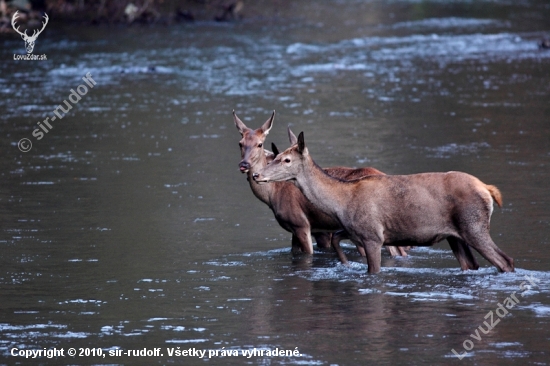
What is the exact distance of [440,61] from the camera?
30359 millimetres

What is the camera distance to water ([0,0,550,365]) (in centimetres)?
929

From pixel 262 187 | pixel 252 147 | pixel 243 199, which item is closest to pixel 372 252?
pixel 262 187

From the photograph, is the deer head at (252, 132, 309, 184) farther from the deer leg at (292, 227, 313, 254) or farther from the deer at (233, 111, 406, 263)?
the deer leg at (292, 227, 313, 254)

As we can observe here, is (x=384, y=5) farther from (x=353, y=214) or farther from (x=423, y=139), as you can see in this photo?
(x=353, y=214)

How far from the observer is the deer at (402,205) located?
10.8 meters

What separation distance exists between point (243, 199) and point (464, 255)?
4896 millimetres

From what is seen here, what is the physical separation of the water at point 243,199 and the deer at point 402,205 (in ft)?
1.47

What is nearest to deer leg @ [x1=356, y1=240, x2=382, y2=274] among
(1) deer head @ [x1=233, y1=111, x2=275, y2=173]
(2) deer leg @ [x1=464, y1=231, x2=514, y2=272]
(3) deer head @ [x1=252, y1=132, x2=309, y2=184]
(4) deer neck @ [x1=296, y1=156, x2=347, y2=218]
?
(4) deer neck @ [x1=296, y1=156, x2=347, y2=218]

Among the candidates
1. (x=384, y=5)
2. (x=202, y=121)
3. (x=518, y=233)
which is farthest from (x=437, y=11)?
(x=518, y=233)

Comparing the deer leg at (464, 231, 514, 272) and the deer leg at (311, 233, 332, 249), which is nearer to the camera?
the deer leg at (464, 231, 514, 272)

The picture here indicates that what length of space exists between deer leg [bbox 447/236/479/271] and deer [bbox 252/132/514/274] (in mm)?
11

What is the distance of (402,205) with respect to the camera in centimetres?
1100

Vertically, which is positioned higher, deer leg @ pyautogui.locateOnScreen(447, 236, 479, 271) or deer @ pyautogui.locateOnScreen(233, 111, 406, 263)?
deer @ pyautogui.locateOnScreen(233, 111, 406, 263)

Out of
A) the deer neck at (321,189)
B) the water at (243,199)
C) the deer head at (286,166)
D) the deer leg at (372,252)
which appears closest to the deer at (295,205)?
the water at (243,199)
